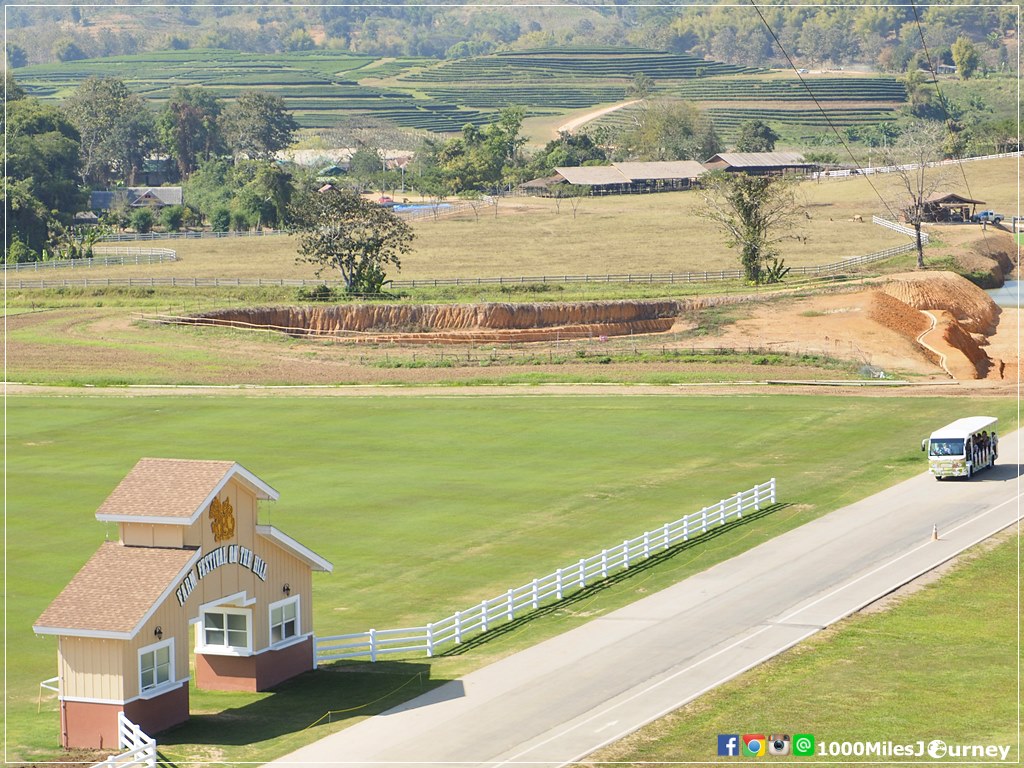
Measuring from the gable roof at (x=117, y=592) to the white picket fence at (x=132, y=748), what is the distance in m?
1.85

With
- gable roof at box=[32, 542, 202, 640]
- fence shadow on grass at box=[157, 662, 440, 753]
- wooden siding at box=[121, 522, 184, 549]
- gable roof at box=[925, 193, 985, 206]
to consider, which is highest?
gable roof at box=[925, 193, 985, 206]

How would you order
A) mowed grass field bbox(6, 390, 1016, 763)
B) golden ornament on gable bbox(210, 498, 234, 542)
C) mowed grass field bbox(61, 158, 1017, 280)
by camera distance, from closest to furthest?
golden ornament on gable bbox(210, 498, 234, 542), mowed grass field bbox(6, 390, 1016, 763), mowed grass field bbox(61, 158, 1017, 280)

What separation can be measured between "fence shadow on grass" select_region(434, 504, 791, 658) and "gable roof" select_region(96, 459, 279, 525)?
8.93 metres

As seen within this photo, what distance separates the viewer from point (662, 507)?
56594mm

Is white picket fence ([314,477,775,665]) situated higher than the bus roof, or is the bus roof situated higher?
the bus roof

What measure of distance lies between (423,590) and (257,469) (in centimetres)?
1999

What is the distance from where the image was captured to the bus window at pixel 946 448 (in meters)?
59.8

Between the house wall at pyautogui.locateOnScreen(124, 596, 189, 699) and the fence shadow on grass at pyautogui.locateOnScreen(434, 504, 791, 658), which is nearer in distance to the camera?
the house wall at pyautogui.locateOnScreen(124, 596, 189, 699)

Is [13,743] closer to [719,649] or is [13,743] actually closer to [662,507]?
[719,649]

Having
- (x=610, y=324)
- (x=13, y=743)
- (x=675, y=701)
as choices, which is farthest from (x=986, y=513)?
(x=610, y=324)

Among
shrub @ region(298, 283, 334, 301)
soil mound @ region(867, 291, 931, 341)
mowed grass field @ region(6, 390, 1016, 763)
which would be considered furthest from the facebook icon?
shrub @ region(298, 283, 334, 301)

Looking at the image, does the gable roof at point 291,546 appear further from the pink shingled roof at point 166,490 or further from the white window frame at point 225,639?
the pink shingled roof at point 166,490

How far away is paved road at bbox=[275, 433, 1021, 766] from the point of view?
106ft

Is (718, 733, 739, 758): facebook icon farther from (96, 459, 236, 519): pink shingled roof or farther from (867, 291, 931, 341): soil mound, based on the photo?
(867, 291, 931, 341): soil mound
